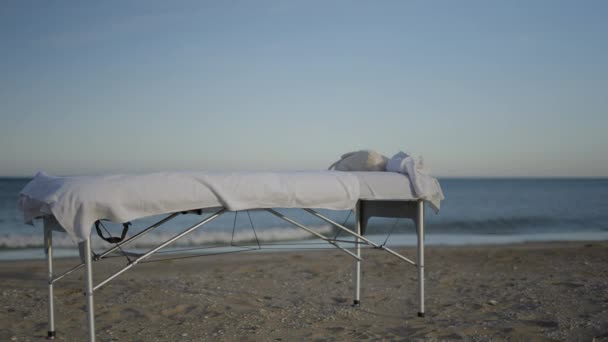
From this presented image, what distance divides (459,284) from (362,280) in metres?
0.95

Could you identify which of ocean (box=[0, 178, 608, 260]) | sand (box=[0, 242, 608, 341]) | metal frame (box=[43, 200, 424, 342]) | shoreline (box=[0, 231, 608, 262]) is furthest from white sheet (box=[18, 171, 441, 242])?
ocean (box=[0, 178, 608, 260])

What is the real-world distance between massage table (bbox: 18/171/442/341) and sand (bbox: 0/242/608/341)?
0.62 metres

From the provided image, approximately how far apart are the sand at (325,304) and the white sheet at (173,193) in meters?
0.95

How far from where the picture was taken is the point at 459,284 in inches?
214

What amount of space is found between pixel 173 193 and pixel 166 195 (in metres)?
0.04

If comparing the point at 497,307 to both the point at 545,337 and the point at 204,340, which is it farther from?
the point at 204,340

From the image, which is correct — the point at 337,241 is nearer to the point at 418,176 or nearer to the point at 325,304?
the point at 418,176

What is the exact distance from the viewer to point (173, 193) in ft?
9.56

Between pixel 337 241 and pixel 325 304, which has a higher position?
pixel 337 241

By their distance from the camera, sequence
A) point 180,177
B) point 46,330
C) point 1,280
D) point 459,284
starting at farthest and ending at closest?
1. point 1,280
2. point 459,284
3. point 46,330
4. point 180,177

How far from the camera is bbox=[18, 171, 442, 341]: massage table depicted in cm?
270

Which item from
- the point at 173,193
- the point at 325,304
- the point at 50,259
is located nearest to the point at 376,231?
the point at 325,304

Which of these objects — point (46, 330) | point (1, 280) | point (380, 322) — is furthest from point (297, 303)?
point (1, 280)

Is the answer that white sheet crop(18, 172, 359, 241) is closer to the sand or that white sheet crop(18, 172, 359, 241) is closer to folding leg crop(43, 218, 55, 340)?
folding leg crop(43, 218, 55, 340)
